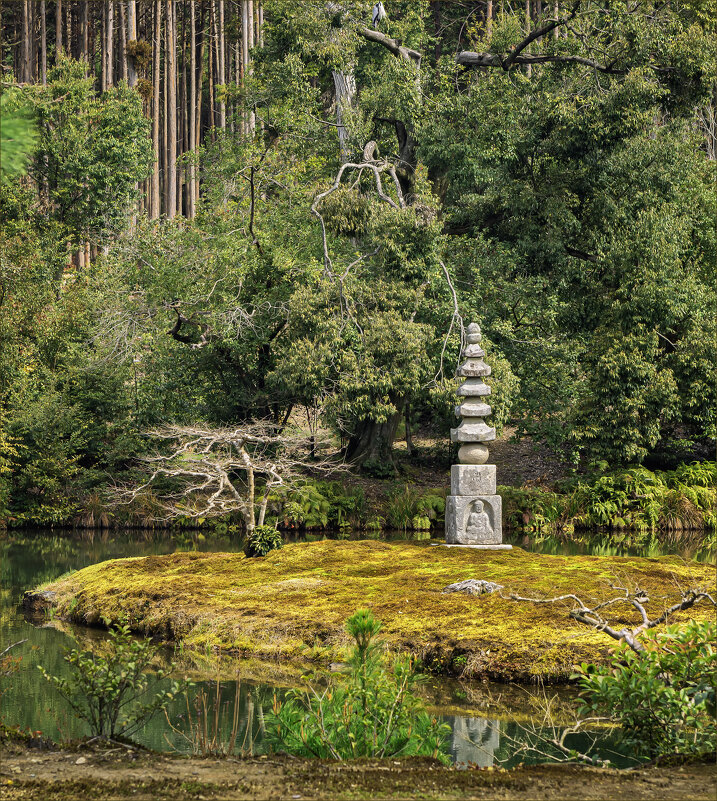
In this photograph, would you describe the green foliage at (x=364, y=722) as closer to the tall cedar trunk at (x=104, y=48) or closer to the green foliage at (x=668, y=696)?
the green foliage at (x=668, y=696)

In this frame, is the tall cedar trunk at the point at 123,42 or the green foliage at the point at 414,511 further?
the tall cedar trunk at the point at 123,42

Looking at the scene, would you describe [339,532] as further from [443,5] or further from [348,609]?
[443,5]

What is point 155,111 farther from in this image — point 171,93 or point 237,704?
point 237,704

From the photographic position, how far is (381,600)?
37.7 feet

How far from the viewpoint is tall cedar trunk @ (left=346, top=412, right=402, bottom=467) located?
2575 centimetres

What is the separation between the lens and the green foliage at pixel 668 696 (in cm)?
556

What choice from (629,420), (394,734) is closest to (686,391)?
(629,420)

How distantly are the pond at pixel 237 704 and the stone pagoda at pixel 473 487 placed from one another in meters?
5.57

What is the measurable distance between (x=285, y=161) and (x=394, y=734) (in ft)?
73.7

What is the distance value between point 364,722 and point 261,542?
29.5ft

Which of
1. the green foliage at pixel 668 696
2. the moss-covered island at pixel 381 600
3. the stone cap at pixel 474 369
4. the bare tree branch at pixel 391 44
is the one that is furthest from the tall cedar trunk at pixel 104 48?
the green foliage at pixel 668 696

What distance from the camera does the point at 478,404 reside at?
15531mm

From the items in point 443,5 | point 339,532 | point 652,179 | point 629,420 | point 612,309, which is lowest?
point 339,532

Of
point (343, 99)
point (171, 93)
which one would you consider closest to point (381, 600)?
point (343, 99)
